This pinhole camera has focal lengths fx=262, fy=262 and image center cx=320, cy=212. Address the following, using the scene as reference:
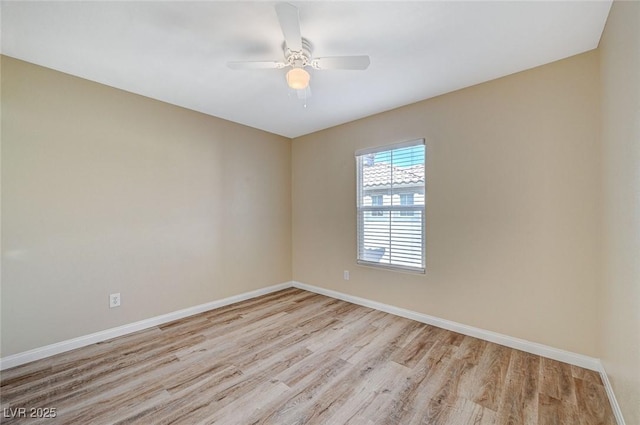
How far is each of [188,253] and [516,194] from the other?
3.45 metres

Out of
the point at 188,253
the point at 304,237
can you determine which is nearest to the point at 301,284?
the point at 304,237

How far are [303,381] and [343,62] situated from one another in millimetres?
2275

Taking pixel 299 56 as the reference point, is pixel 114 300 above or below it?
below

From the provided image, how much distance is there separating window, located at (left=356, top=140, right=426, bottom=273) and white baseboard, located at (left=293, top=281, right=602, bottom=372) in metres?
0.51

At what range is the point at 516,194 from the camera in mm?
2301

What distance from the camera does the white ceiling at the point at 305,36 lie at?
1.62 m

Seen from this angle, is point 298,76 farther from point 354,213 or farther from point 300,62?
point 354,213

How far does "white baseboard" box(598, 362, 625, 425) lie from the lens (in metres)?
1.49

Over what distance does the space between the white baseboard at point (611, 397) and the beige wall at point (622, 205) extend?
0.20ft

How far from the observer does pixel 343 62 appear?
1.79 meters

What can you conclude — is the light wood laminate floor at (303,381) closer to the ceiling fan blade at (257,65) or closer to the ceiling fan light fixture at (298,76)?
the ceiling fan light fixture at (298,76)

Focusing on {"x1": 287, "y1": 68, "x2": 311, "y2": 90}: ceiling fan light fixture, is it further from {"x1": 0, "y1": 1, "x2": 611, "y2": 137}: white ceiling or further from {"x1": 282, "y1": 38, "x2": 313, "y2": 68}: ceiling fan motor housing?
{"x1": 0, "y1": 1, "x2": 611, "y2": 137}: white ceiling

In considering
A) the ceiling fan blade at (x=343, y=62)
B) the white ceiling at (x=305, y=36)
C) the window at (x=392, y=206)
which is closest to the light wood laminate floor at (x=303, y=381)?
the window at (x=392, y=206)

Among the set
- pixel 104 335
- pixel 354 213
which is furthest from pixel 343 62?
pixel 104 335
